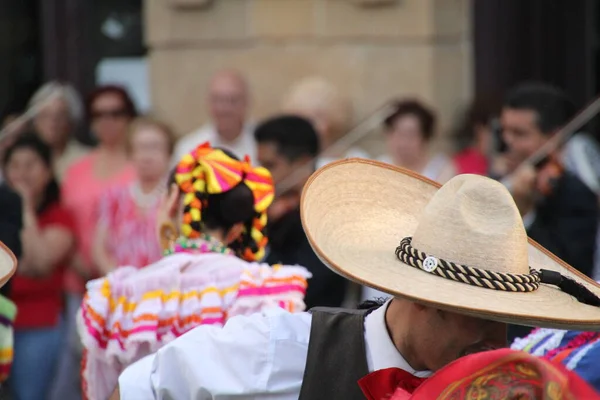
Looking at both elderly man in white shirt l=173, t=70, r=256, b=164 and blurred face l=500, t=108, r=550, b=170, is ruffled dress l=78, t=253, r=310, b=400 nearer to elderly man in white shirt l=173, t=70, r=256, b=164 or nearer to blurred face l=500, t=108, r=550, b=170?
blurred face l=500, t=108, r=550, b=170

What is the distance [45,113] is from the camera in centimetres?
725

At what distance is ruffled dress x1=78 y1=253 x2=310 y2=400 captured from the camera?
11.7 feet

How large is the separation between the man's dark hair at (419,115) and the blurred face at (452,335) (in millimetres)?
4304

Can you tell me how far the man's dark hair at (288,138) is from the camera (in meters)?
5.61

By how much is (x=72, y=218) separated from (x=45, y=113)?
1116mm

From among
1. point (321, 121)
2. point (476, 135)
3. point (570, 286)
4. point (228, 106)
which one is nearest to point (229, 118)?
point (228, 106)

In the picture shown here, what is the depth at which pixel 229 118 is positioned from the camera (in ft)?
22.4

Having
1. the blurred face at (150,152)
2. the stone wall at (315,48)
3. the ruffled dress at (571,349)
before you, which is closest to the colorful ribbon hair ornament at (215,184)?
the ruffled dress at (571,349)

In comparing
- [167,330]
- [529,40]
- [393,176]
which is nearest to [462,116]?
[529,40]

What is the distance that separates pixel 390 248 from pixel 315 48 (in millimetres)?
5109

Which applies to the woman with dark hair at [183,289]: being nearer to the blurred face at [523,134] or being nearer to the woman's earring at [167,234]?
the woman's earring at [167,234]

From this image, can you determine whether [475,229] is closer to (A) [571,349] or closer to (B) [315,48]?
(A) [571,349]

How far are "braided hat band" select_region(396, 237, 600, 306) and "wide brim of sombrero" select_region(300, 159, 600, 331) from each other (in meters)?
0.01

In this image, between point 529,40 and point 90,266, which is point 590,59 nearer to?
point 529,40
